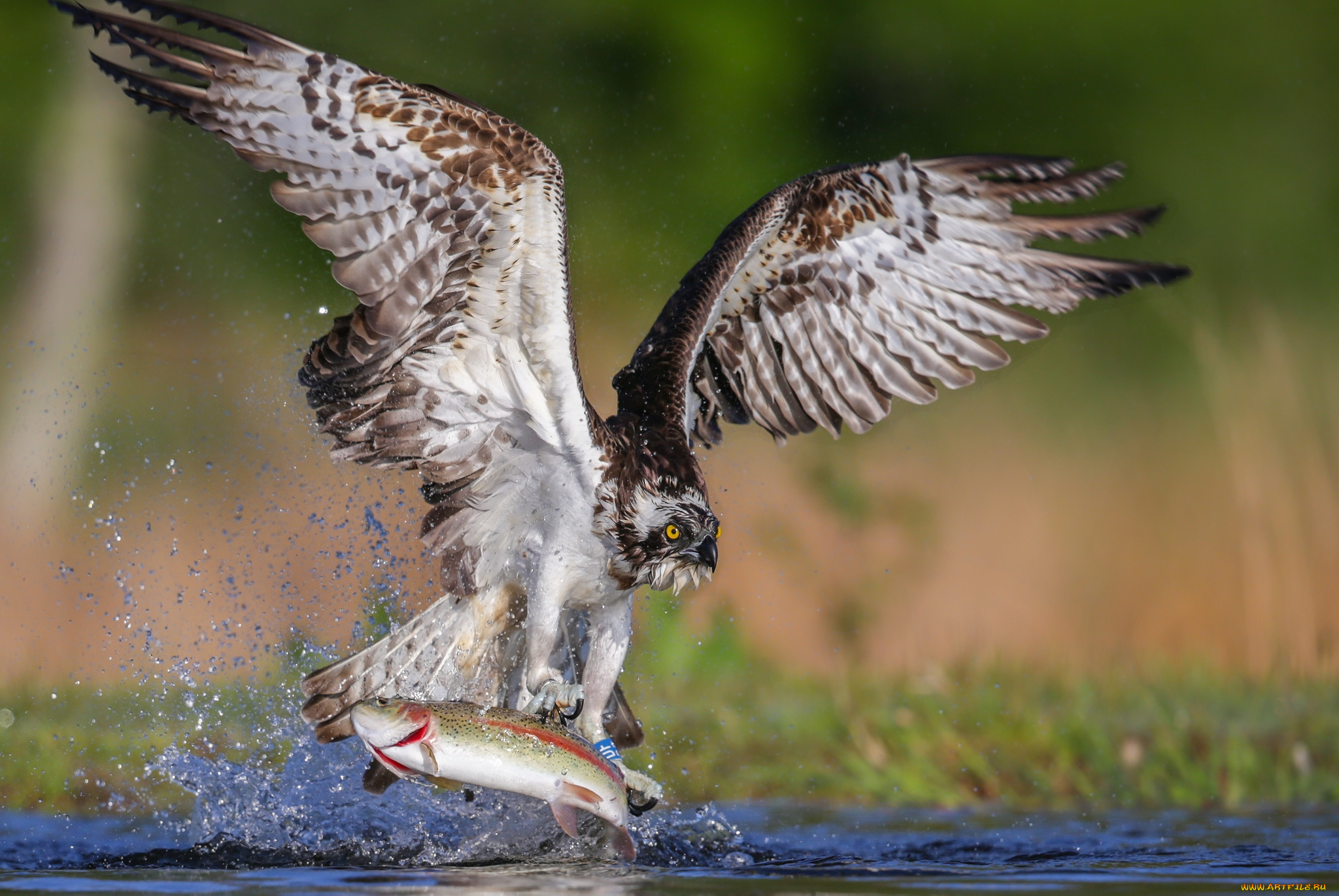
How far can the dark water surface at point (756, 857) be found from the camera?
→ 4.85 meters

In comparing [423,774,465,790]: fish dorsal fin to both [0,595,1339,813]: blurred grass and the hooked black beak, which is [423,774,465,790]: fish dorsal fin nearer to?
the hooked black beak

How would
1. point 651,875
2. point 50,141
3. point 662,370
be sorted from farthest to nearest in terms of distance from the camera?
point 50,141, point 662,370, point 651,875

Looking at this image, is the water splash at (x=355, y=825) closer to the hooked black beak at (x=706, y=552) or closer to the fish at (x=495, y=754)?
the fish at (x=495, y=754)

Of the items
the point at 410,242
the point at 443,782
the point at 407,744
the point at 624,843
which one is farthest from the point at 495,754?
the point at 410,242

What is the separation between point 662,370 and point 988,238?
1.64 meters

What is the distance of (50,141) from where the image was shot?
1242cm

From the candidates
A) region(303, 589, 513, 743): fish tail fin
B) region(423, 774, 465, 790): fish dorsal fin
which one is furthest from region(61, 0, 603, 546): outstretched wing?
region(423, 774, 465, 790): fish dorsal fin

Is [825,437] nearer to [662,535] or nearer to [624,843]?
[662,535]

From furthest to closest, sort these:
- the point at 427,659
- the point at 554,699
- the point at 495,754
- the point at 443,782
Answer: the point at 427,659
the point at 554,699
the point at 443,782
the point at 495,754

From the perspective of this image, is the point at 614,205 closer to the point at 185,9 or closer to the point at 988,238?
the point at 988,238

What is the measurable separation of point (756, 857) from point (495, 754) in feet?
3.82

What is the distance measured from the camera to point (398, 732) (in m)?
4.84

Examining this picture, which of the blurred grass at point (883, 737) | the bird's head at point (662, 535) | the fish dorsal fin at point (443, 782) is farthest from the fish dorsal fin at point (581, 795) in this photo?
the blurred grass at point (883, 737)

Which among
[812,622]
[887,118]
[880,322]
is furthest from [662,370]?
[887,118]
